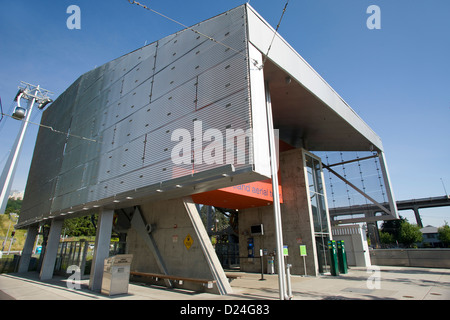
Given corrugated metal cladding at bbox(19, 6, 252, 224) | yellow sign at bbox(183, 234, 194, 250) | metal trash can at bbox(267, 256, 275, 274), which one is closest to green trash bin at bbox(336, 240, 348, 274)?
metal trash can at bbox(267, 256, 275, 274)

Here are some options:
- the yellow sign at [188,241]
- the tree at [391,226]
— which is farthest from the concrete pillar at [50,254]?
the tree at [391,226]

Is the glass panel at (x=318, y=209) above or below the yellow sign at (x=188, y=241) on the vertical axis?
above

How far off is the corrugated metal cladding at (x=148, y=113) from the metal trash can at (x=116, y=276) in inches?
116

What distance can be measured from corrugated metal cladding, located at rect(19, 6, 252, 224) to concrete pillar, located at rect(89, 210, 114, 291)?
1347 millimetres

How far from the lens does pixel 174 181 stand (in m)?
8.34

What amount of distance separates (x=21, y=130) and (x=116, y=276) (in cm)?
2441

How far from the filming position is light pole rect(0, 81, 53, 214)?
21.1m

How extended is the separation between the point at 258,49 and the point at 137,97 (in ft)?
22.5

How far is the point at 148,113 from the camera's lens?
445 inches

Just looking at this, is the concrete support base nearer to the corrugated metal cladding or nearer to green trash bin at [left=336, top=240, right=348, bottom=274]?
the corrugated metal cladding

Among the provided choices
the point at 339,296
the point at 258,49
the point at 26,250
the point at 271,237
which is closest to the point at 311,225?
the point at 271,237

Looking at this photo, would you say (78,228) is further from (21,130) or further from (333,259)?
(333,259)

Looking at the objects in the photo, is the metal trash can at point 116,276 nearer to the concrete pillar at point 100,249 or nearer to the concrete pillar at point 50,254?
the concrete pillar at point 100,249

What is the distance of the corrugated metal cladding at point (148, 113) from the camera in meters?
8.19
